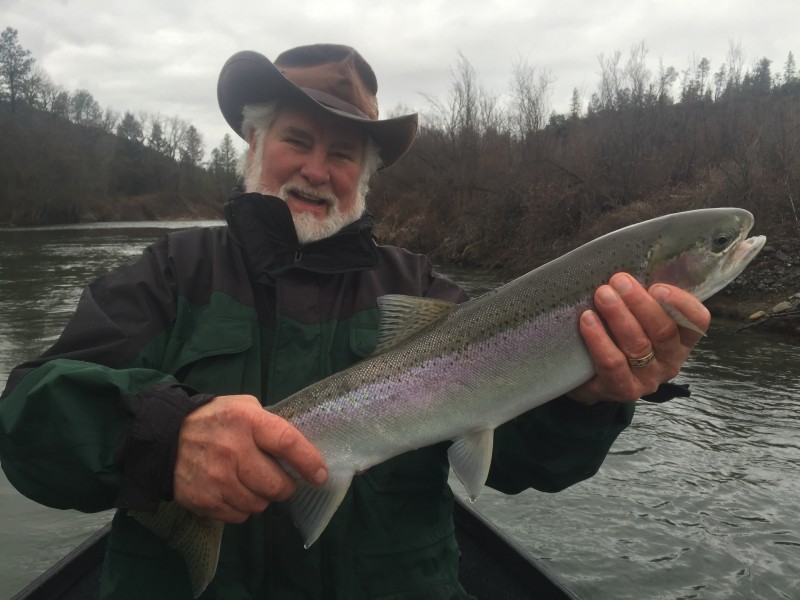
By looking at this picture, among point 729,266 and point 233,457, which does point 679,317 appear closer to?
point 729,266

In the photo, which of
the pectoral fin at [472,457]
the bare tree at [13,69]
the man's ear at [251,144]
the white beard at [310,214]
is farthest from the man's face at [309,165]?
the bare tree at [13,69]

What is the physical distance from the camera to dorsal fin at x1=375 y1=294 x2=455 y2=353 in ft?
7.38

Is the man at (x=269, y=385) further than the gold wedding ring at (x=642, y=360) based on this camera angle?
No

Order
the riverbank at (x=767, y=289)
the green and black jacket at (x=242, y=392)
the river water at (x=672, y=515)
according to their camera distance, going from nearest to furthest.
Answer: the green and black jacket at (x=242, y=392), the river water at (x=672, y=515), the riverbank at (x=767, y=289)

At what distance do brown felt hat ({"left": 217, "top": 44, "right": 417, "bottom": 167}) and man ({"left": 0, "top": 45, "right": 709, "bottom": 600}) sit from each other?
1cm

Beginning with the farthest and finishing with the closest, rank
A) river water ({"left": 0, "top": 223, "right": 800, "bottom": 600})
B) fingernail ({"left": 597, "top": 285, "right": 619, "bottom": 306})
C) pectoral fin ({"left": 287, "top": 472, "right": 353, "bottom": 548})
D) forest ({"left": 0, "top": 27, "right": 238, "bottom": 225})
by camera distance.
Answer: forest ({"left": 0, "top": 27, "right": 238, "bottom": 225})
river water ({"left": 0, "top": 223, "right": 800, "bottom": 600})
fingernail ({"left": 597, "top": 285, "right": 619, "bottom": 306})
pectoral fin ({"left": 287, "top": 472, "right": 353, "bottom": 548})

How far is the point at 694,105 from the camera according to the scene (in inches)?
1060

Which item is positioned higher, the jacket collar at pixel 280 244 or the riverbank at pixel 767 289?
the jacket collar at pixel 280 244

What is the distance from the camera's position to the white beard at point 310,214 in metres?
2.63

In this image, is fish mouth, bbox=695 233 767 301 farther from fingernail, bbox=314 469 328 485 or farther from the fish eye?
fingernail, bbox=314 469 328 485

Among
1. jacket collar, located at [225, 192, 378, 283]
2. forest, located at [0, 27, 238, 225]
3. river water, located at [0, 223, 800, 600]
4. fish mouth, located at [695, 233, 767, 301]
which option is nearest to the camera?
fish mouth, located at [695, 233, 767, 301]

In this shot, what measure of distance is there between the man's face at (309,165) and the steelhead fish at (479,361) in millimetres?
780

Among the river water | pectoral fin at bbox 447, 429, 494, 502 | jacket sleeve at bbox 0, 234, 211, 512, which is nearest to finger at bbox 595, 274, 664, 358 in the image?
pectoral fin at bbox 447, 429, 494, 502

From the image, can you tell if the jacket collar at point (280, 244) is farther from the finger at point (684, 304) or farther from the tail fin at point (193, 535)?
the finger at point (684, 304)
